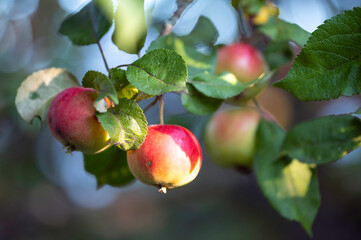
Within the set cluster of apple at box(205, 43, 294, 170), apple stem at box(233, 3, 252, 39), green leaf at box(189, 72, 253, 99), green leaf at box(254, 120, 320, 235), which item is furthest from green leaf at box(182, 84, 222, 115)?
apple stem at box(233, 3, 252, 39)

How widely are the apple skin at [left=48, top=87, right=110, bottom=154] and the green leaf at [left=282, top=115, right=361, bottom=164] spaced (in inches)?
19.1

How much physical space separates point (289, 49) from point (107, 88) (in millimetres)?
795

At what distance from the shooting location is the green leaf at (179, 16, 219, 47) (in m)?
1.04

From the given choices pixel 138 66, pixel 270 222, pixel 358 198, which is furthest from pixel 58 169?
pixel 138 66

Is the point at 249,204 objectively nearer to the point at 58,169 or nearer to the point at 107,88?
the point at 58,169

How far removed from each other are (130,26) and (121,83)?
14 centimetres

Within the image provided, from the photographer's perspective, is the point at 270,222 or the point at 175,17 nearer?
the point at 175,17

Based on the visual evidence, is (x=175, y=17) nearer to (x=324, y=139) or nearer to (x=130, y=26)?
(x=130, y=26)

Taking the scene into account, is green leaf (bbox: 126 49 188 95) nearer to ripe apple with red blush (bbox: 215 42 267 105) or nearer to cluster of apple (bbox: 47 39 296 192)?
cluster of apple (bbox: 47 39 296 192)

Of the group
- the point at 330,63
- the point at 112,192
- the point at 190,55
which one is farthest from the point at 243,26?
the point at 112,192

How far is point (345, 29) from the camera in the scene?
1.69 ft

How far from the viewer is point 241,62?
1.15 m

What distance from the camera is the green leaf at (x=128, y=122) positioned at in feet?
1.67

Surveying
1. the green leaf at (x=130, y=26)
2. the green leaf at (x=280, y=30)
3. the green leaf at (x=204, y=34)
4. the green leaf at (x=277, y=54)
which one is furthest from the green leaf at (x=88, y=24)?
the green leaf at (x=277, y=54)
